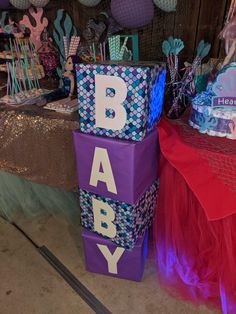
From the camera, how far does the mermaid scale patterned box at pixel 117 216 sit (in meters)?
1.05

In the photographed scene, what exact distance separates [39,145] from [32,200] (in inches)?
21.2

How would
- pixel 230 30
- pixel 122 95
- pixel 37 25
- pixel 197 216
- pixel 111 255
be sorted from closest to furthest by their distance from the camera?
pixel 122 95 < pixel 230 30 < pixel 197 216 < pixel 111 255 < pixel 37 25

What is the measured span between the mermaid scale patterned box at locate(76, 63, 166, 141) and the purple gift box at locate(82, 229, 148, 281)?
488 millimetres

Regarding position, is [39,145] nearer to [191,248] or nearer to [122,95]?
[122,95]

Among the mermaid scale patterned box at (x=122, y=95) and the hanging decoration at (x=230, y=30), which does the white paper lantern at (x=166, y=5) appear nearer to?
the hanging decoration at (x=230, y=30)

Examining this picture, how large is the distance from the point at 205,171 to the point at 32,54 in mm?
1115

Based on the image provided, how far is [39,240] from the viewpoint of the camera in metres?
1.51

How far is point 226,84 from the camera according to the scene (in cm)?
92

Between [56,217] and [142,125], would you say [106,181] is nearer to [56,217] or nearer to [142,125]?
[142,125]

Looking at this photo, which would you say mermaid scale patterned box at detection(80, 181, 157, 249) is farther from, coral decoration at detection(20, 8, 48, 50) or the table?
coral decoration at detection(20, 8, 48, 50)

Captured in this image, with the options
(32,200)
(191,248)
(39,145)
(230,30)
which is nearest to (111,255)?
(191,248)

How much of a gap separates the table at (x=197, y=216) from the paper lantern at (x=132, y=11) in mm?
464

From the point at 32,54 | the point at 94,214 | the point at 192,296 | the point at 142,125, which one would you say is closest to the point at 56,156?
the point at 94,214

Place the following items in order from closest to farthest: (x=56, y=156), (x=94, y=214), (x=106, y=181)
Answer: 1. (x=106, y=181)
2. (x=94, y=214)
3. (x=56, y=156)
